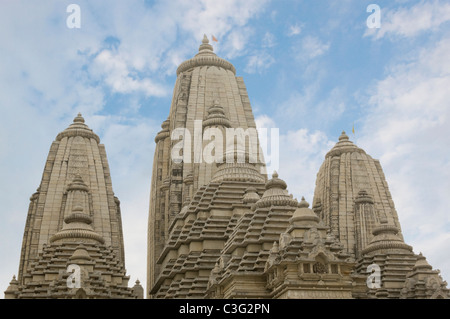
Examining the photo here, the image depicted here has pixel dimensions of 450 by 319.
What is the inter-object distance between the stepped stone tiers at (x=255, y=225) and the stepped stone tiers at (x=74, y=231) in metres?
4.66

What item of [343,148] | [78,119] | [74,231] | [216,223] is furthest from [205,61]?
[216,223]

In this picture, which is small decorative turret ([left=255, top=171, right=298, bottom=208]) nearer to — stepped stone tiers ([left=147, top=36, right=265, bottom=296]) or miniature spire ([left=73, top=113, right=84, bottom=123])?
stepped stone tiers ([left=147, top=36, right=265, bottom=296])

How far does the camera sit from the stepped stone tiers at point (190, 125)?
75.5 m

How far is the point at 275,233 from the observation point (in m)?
44.6

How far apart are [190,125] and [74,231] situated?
26693 mm

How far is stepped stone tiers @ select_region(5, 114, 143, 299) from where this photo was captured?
53.1 metres

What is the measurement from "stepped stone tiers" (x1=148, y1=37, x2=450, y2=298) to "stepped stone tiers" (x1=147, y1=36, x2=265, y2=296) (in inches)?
5.0

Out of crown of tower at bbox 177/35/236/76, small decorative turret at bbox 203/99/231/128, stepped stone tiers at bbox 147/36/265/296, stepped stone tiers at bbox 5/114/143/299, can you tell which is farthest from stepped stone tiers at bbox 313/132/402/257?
stepped stone tiers at bbox 5/114/143/299

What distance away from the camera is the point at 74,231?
58.1m

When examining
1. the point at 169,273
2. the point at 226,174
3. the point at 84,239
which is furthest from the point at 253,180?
the point at 84,239

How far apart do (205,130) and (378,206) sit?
774 inches

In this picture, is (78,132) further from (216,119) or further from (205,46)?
(205,46)

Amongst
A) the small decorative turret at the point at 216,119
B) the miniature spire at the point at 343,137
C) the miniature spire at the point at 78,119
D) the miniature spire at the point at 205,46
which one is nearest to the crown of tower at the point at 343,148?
the miniature spire at the point at 343,137
